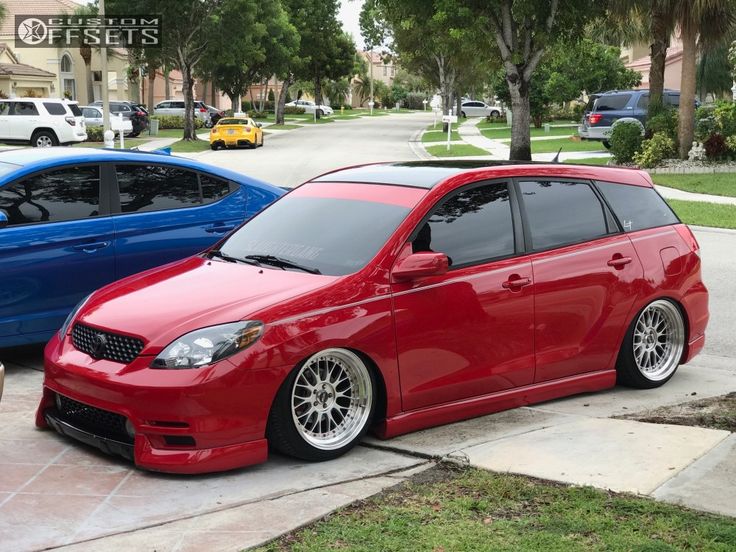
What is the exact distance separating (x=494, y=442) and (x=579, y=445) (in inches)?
17.8

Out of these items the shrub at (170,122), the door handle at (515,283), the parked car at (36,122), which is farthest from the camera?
the shrub at (170,122)

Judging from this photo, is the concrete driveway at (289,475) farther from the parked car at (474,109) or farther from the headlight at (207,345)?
the parked car at (474,109)

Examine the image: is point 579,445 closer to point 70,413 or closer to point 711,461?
point 711,461

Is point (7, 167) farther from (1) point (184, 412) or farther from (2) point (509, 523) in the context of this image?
(2) point (509, 523)

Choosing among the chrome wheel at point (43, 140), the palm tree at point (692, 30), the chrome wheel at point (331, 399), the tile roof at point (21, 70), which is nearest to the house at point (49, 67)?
the tile roof at point (21, 70)

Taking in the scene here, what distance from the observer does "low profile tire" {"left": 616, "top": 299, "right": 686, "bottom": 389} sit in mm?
6852

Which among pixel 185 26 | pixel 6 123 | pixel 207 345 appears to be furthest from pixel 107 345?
pixel 185 26

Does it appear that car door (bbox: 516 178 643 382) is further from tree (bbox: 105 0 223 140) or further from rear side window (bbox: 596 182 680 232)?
tree (bbox: 105 0 223 140)

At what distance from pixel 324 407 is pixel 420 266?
0.93 meters

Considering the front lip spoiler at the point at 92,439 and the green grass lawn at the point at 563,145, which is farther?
the green grass lawn at the point at 563,145

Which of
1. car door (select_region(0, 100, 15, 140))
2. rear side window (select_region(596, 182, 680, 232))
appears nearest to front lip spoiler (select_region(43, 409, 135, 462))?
rear side window (select_region(596, 182, 680, 232))

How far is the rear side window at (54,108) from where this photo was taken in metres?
36.2

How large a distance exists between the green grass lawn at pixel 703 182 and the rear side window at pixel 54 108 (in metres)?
21.7

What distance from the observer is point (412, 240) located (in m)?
5.81
